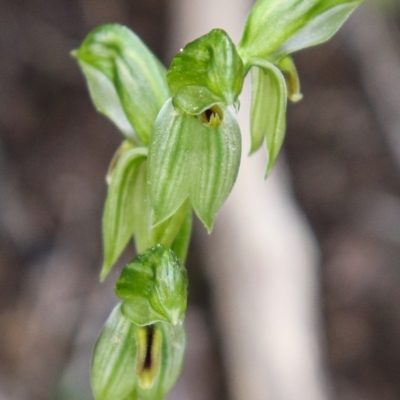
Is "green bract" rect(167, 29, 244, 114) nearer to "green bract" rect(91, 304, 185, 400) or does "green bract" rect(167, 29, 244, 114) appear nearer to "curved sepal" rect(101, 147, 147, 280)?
"curved sepal" rect(101, 147, 147, 280)

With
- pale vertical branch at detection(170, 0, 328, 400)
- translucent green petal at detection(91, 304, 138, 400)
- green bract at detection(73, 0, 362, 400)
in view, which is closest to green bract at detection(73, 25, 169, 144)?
green bract at detection(73, 0, 362, 400)

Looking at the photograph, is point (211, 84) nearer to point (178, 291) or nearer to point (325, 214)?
point (178, 291)

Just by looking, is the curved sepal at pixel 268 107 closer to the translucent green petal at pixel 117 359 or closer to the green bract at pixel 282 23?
the green bract at pixel 282 23

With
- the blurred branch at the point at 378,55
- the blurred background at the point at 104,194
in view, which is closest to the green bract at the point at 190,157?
the blurred background at the point at 104,194

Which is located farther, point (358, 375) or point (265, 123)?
point (358, 375)

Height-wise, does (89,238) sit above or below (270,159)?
above

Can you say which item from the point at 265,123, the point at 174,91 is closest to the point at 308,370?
the point at 265,123
